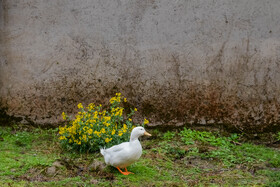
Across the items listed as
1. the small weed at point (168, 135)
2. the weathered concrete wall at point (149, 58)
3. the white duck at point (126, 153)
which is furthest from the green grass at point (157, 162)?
the weathered concrete wall at point (149, 58)

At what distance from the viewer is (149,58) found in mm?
5945

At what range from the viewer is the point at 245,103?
5867 mm

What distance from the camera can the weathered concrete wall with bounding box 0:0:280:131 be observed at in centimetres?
584

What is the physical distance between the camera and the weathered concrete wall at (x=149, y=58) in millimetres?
5836

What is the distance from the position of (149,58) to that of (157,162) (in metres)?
1.97

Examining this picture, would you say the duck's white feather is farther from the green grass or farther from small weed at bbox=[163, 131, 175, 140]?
small weed at bbox=[163, 131, 175, 140]

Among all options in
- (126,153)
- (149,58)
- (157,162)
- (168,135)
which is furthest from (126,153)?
(149,58)

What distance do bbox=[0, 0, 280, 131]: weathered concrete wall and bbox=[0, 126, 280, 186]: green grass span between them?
1.67ft

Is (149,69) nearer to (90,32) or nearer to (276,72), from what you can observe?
(90,32)

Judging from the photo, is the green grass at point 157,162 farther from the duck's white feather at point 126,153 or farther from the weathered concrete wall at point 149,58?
the weathered concrete wall at point 149,58

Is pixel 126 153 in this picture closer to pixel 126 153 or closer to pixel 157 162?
pixel 126 153

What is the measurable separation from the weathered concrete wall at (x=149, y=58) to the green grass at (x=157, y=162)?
0.51m

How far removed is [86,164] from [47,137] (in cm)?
147

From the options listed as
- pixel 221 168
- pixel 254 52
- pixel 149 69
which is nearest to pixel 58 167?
pixel 221 168
